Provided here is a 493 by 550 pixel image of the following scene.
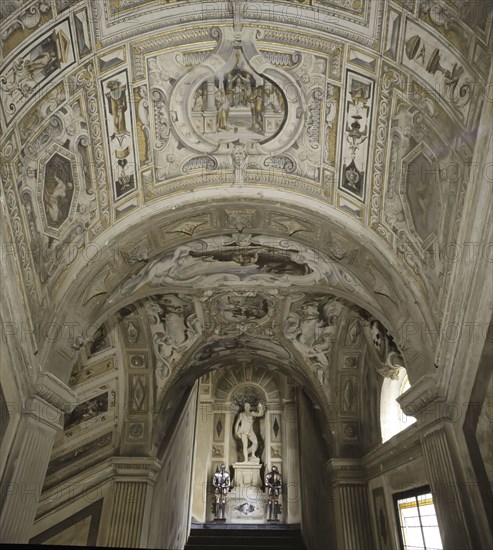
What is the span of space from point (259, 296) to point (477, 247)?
6.03 metres

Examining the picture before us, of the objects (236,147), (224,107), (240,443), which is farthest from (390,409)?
(240,443)

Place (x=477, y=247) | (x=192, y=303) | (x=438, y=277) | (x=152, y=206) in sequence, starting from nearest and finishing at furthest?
(x=477, y=247) → (x=438, y=277) → (x=152, y=206) → (x=192, y=303)

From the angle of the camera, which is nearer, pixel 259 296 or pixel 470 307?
pixel 470 307

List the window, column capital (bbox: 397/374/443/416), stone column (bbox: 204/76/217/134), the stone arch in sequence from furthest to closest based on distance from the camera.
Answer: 1. the window
2. the stone arch
3. stone column (bbox: 204/76/217/134)
4. column capital (bbox: 397/374/443/416)

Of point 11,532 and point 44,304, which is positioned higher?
point 44,304

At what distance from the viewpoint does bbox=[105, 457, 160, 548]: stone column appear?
993cm

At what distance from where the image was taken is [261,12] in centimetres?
536

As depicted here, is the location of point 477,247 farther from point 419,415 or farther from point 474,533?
point 474,533

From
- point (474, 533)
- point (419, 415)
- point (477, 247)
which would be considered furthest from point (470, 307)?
point (474, 533)

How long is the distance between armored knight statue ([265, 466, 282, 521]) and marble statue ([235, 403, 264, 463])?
3.62ft

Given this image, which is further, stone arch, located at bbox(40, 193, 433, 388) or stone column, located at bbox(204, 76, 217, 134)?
stone arch, located at bbox(40, 193, 433, 388)

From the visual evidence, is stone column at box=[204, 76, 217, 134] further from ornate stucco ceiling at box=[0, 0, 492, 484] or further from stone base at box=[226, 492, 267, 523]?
stone base at box=[226, 492, 267, 523]

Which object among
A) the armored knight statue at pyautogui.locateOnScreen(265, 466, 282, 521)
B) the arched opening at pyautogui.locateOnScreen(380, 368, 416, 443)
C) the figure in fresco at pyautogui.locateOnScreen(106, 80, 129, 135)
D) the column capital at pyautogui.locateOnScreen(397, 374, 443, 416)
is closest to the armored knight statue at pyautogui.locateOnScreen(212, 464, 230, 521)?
the armored knight statue at pyautogui.locateOnScreen(265, 466, 282, 521)

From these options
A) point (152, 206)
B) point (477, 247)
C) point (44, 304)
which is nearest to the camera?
point (477, 247)
